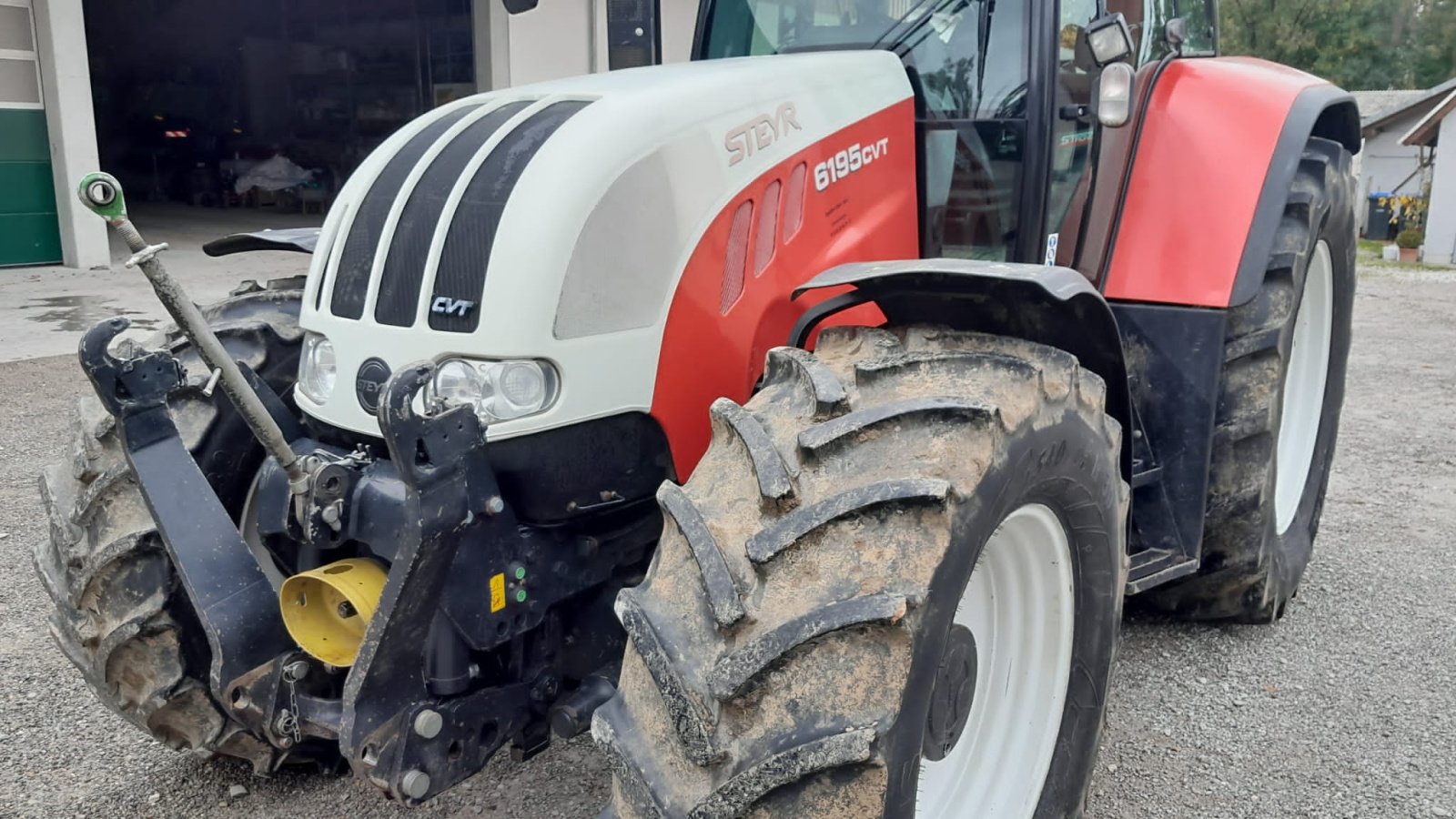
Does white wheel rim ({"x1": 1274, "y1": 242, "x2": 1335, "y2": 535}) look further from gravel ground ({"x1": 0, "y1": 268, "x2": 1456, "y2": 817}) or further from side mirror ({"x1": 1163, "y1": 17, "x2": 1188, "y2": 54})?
side mirror ({"x1": 1163, "y1": 17, "x2": 1188, "y2": 54})

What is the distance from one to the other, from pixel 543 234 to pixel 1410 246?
19.8m

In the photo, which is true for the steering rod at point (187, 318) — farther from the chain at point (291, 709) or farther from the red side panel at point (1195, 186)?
the red side panel at point (1195, 186)

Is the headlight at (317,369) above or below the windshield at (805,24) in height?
below

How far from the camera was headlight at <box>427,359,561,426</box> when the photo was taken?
2111 millimetres

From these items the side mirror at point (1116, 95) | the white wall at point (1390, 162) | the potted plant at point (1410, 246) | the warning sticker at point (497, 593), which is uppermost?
the side mirror at point (1116, 95)

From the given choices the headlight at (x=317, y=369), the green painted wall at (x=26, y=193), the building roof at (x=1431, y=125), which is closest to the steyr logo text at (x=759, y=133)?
the headlight at (x=317, y=369)

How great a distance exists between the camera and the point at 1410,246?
18.7 m

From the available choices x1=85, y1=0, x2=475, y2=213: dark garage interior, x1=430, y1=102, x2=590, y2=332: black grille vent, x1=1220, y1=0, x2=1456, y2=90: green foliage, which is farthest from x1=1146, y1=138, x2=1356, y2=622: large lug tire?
x1=1220, y1=0, x2=1456, y2=90: green foliage

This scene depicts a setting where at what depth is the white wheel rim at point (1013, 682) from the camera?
2365mm

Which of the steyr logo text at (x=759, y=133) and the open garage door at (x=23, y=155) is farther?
the open garage door at (x=23, y=155)

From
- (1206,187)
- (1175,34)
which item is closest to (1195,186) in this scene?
(1206,187)

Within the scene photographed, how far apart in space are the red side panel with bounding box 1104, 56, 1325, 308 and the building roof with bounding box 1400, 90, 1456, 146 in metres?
19.2

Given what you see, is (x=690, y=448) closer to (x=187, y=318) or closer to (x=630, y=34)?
(x=187, y=318)

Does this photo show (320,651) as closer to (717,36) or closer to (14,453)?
(717,36)
